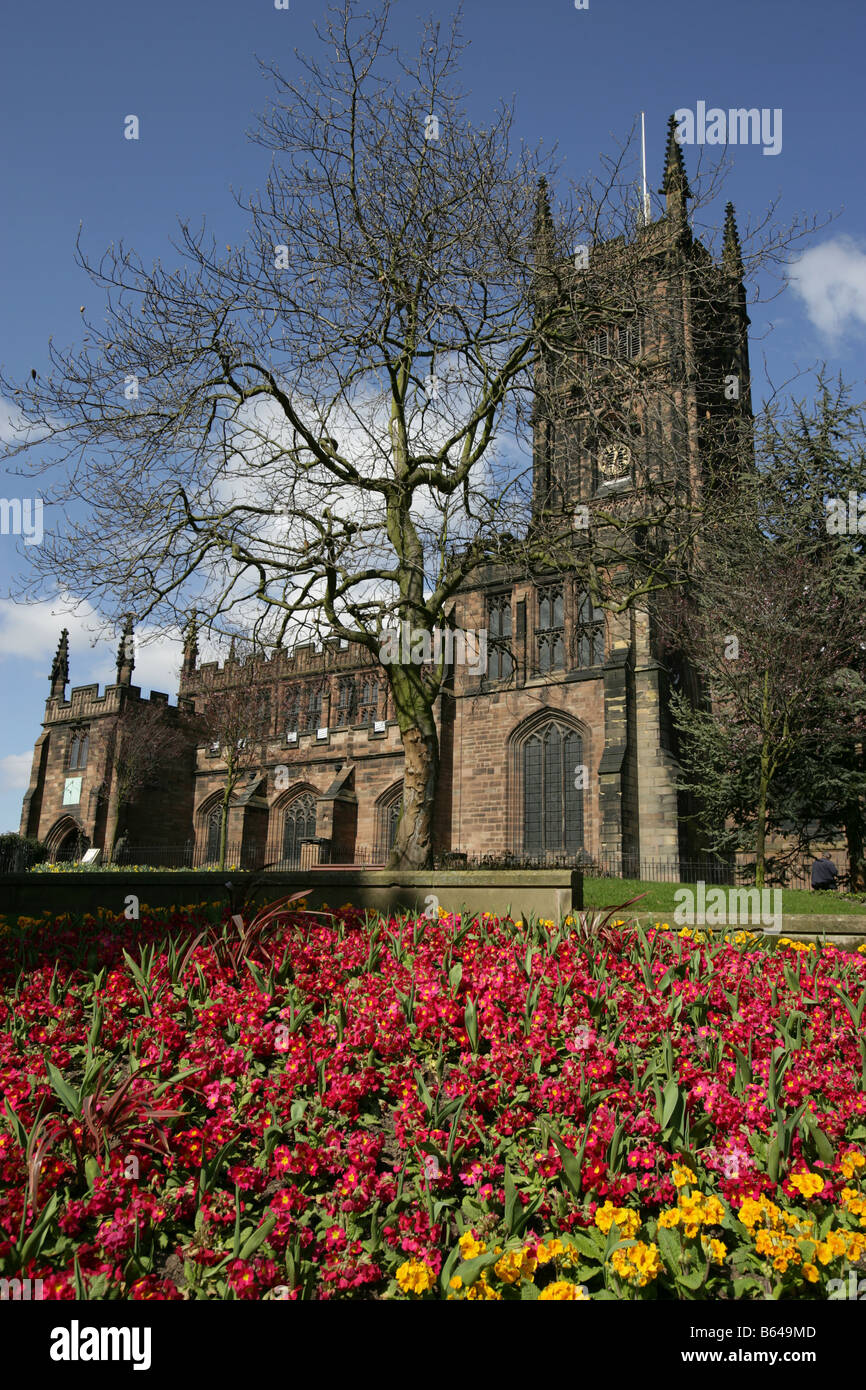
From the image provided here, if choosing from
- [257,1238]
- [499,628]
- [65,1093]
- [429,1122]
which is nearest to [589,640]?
[499,628]

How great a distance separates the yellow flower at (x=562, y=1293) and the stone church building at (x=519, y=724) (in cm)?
922

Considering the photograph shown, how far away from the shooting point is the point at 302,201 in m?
10.5

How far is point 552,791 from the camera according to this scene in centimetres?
2661

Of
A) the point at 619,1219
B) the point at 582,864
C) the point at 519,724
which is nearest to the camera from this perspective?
the point at 619,1219

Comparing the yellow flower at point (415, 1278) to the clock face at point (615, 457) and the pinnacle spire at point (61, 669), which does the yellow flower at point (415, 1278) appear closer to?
the clock face at point (615, 457)

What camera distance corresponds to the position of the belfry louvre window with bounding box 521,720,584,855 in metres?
26.0

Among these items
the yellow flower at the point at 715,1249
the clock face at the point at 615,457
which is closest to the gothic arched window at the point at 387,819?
the clock face at the point at 615,457

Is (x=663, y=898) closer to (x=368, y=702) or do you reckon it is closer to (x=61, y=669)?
(x=368, y=702)

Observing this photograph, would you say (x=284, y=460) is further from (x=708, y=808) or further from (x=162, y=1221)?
(x=708, y=808)

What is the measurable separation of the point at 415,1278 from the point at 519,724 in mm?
25043

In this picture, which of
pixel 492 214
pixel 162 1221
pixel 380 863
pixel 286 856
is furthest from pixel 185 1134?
pixel 286 856

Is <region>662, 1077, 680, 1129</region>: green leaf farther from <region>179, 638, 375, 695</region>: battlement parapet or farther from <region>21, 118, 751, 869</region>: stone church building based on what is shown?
<region>179, 638, 375, 695</region>: battlement parapet

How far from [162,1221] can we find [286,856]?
32796mm

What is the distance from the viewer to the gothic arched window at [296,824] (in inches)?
1363
